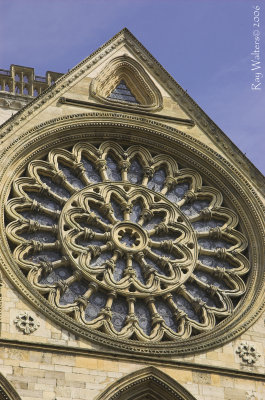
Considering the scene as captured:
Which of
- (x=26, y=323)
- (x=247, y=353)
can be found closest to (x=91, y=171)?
(x=26, y=323)

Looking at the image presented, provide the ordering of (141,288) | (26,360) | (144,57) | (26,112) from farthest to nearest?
1. (144,57)
2. (26,112)
3. (141,288)
4. (26,360)

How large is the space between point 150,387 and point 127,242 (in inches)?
142

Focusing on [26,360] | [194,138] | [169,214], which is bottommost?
[26,360]

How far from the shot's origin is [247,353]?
27844 millimetres

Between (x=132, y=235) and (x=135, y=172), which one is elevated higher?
(x=135, y=172)

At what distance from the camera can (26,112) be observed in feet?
98.8

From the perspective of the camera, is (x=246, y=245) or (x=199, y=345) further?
(x=246, y=245)

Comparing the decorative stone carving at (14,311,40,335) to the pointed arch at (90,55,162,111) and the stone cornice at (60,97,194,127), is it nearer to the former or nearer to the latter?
the stone cornice at (60,97,194,127)

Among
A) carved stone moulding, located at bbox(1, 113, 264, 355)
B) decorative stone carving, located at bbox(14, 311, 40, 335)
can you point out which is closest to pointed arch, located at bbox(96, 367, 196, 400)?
carved stone moulding, located at bbox(1, 113, 264, 355)

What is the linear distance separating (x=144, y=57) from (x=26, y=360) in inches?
359

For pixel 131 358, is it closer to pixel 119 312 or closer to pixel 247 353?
pixel 119 312

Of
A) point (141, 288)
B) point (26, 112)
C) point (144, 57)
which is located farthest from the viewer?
point (144, 57)

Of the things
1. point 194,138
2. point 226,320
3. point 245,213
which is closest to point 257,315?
point 226,320

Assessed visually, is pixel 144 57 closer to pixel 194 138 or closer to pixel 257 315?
pixel 194 138
